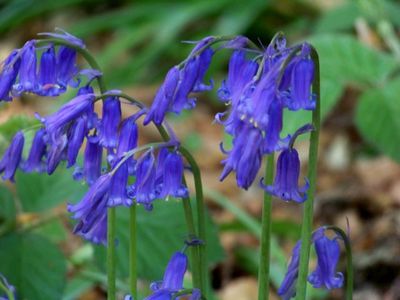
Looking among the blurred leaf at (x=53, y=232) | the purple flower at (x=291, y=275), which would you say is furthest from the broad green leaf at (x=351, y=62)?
the purple flower at (x=291, y=275)

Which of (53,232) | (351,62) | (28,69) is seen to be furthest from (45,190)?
(351,62)

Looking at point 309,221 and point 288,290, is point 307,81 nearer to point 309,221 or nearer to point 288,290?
point 309,221

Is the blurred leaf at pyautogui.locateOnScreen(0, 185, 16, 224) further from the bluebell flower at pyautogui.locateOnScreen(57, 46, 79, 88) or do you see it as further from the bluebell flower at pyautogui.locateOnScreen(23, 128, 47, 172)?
the bluebell flower at pyautogui.locateOnScreen(57, 46, 79, 88)

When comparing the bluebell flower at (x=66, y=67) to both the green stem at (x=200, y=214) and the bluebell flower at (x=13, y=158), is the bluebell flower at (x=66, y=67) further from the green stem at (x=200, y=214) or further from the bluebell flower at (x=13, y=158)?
the green stem at (x=200, y=214)

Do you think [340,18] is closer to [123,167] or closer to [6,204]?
[6,204]

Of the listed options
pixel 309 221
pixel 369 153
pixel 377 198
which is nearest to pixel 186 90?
pixel 309 221
